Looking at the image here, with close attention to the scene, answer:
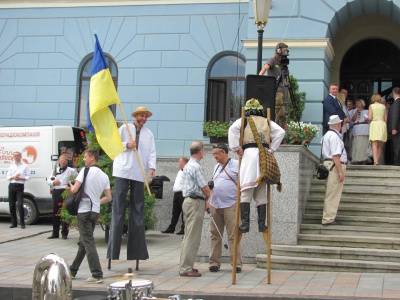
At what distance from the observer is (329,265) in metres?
9.77

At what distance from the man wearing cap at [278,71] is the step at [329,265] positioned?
3034 mm

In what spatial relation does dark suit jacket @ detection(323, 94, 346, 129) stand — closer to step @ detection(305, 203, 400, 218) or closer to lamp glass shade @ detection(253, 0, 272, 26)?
step @ detection(305, 203, 400, 218)

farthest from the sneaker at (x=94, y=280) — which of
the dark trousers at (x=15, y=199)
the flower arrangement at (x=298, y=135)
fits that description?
the dark trousers at (x=15, y=199)

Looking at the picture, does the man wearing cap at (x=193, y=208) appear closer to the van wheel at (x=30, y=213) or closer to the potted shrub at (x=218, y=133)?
the potted shrub at (x=218, y=133)

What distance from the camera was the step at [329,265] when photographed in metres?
9.61

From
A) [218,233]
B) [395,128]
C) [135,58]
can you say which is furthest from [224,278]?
[135,58]

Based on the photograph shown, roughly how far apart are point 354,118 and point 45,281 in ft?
40.9

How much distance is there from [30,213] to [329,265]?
8.95m

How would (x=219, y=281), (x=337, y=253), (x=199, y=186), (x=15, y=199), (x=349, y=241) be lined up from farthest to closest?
(x=15, y=199), (x=349, y=241), (x=337, y=253), (x=199, y=186), (x=219, y=281)

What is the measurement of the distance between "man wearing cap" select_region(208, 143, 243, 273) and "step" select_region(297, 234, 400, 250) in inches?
55.9

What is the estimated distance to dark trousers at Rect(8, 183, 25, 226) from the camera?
15.6m

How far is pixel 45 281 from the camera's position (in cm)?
382

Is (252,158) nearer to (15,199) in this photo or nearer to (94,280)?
(94,280)

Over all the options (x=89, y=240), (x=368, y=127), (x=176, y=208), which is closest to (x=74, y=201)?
(x=89, y=240)
